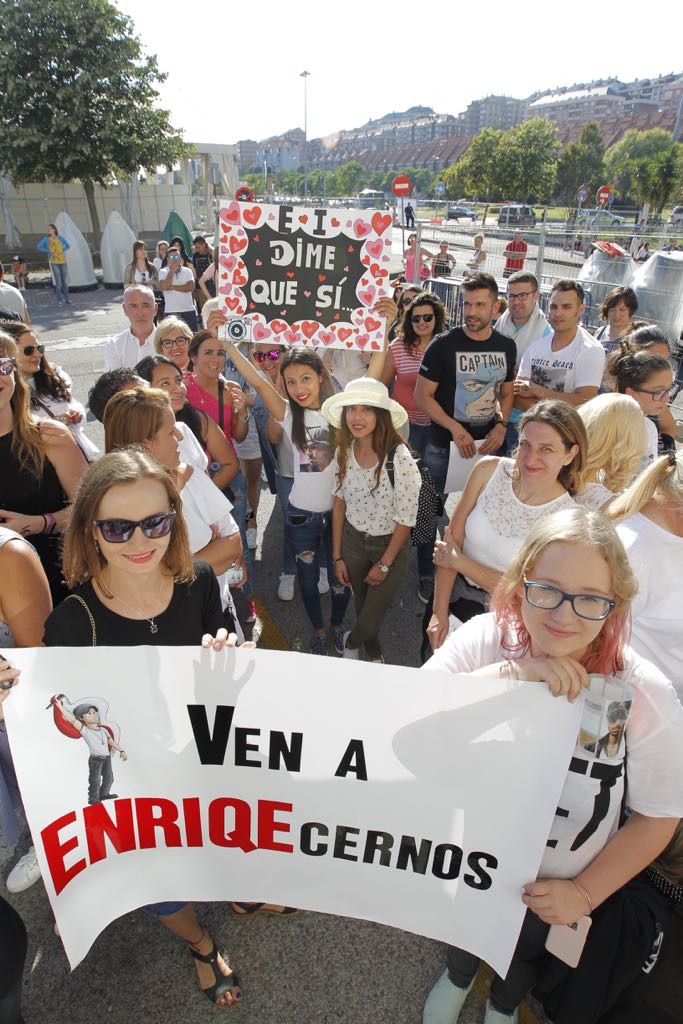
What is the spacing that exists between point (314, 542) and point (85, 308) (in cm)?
1412

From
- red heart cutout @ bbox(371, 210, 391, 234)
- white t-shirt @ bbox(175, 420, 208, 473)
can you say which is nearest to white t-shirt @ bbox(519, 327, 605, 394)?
red heart cutout @ bbox(371, 210, 391, 234)

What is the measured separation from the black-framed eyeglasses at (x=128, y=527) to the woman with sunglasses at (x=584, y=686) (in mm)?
990

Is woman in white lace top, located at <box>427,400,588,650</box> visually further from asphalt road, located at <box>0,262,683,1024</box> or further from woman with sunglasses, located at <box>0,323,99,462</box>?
woman with sunglasses, located at <box>0,323,99,462</box>

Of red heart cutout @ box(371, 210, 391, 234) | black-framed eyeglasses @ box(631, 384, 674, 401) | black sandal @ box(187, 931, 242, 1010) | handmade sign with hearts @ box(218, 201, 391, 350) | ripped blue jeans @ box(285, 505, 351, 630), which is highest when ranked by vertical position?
red heart cutout @ box(371, 210, 391, 234)

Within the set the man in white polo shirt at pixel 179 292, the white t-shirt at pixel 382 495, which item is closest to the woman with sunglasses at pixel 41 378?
the white t-shirt at pixel 382 495

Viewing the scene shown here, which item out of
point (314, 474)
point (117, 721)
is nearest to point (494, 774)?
point (117, 721)

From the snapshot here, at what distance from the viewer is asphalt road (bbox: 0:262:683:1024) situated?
1965 mm

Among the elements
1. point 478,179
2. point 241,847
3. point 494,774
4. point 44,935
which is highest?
point 478,179

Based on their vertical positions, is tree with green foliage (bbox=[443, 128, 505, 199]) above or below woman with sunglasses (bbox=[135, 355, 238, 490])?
above

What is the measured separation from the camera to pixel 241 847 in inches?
70.4

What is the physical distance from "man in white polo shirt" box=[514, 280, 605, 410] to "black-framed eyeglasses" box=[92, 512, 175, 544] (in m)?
3.28

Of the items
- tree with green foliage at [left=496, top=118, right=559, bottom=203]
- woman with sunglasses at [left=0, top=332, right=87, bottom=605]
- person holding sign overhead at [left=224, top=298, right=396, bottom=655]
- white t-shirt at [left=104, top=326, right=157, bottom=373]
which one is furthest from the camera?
tree with green foliage at [left=496, top=118, right=559, bottom=203]

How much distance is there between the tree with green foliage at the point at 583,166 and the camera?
2368 inches

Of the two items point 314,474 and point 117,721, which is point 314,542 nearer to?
point 314,474
